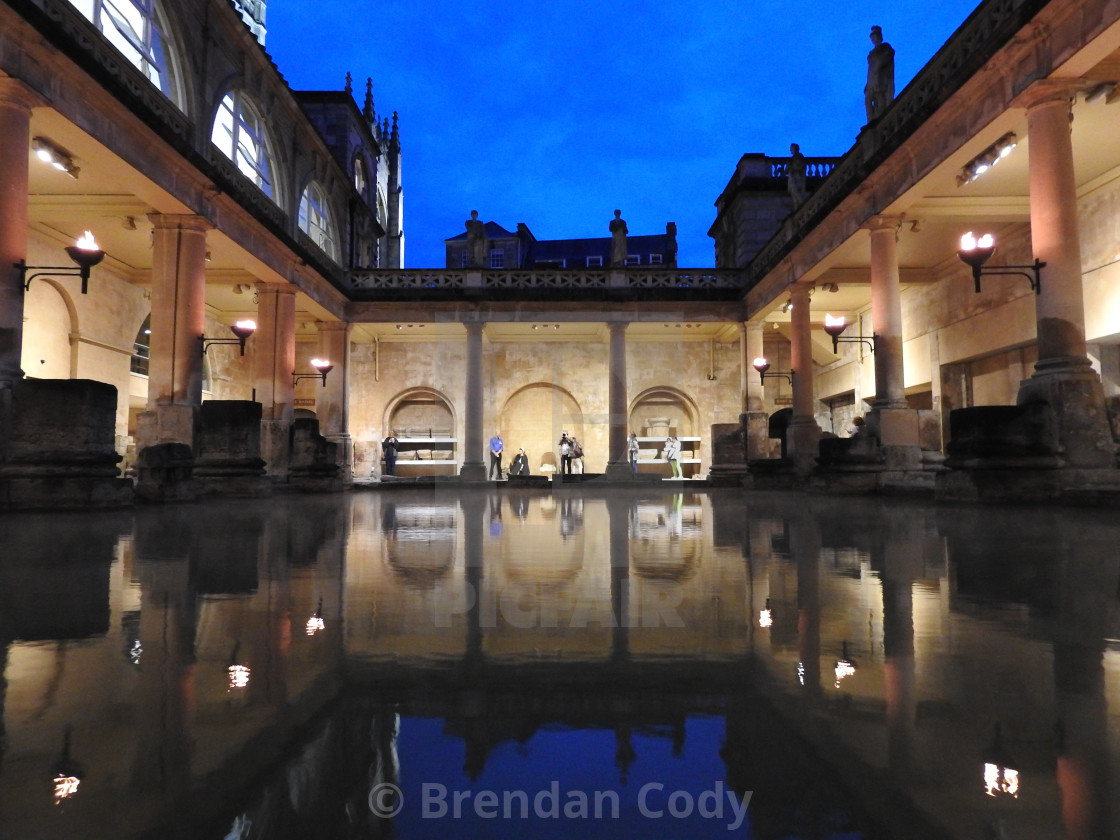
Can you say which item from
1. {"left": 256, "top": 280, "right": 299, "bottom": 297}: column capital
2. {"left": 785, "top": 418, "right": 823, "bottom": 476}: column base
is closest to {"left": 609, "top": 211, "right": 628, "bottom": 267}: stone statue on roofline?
{"left": 785, "top": 418, "right": 823, "bottom": 476}: column base

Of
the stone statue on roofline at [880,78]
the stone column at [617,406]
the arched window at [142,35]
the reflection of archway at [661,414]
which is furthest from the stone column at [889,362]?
the reflection of archway at [661,414]

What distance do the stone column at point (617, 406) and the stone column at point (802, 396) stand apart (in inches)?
228

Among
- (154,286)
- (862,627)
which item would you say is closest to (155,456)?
(154,286)

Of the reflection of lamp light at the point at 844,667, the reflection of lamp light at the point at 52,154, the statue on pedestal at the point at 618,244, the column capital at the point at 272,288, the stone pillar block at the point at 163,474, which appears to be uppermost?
the statue on pedestal at the point at 618,244

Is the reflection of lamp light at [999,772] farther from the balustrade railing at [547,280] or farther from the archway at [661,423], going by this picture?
the archway at [661,423]

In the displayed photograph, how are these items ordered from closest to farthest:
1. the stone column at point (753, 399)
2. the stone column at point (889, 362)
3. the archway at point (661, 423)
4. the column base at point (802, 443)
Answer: the stone column at point (889, 362) → the column base at point (802, 443) → the stone column at point (753, 399) → the archway at point (661, 423)

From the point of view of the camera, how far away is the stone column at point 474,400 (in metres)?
22.4

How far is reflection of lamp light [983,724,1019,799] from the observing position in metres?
0.88

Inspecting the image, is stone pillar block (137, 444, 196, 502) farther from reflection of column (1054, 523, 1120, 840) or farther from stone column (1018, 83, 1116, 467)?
stone column (1018, 83, 1116, 467)

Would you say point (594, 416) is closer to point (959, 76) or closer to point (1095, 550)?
point (959, 76)

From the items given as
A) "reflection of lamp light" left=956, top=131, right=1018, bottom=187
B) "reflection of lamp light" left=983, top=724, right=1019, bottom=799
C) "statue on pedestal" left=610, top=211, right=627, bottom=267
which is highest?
"statue on pedestal" left=610, top=211, right=627, bottom=267

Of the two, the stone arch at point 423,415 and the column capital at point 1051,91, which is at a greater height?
the column capital at point 1051,91

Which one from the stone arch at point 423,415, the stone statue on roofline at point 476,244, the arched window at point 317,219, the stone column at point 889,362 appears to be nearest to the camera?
the stone column at point 889,362

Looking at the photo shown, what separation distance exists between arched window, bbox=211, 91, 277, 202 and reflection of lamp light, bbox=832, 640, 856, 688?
17.5m
